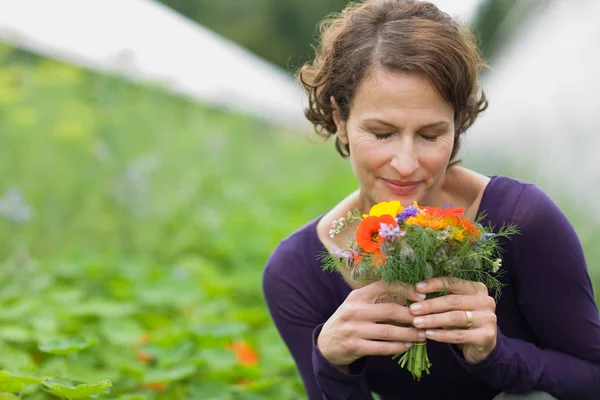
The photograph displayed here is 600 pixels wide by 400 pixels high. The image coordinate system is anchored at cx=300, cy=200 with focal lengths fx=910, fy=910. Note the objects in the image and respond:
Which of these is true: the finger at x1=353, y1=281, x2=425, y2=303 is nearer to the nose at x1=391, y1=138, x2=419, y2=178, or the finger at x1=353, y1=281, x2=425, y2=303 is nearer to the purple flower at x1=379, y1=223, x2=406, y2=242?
the purple flower at x1=379, y1=223, x2=406, y2=242

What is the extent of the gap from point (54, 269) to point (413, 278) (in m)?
2.37

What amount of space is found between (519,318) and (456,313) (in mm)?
496

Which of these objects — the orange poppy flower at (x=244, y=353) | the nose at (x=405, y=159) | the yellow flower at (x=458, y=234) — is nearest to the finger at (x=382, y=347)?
the yellow flower at (x=458, y=234)

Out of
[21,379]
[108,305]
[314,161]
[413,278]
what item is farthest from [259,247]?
[314,161]

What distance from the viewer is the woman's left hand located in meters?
1.80

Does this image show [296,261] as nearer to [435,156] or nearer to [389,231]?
[435,156]

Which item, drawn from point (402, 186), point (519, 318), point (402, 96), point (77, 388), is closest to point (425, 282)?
point (402, 186)

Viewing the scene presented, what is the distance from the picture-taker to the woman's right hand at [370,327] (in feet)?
6.04

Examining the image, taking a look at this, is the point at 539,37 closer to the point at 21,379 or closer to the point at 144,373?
the point at 144,373

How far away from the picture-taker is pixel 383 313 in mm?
1861

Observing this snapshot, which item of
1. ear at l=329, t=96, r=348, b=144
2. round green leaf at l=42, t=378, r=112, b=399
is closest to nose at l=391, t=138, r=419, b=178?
ear at l=329, t=96, r=348, b=144

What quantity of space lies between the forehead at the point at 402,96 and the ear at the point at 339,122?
0.18 metres

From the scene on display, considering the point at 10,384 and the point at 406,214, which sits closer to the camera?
the point at 406,214

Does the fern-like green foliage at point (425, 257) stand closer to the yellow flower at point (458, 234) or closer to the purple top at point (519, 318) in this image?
the yellow flower at point (458, 234)
